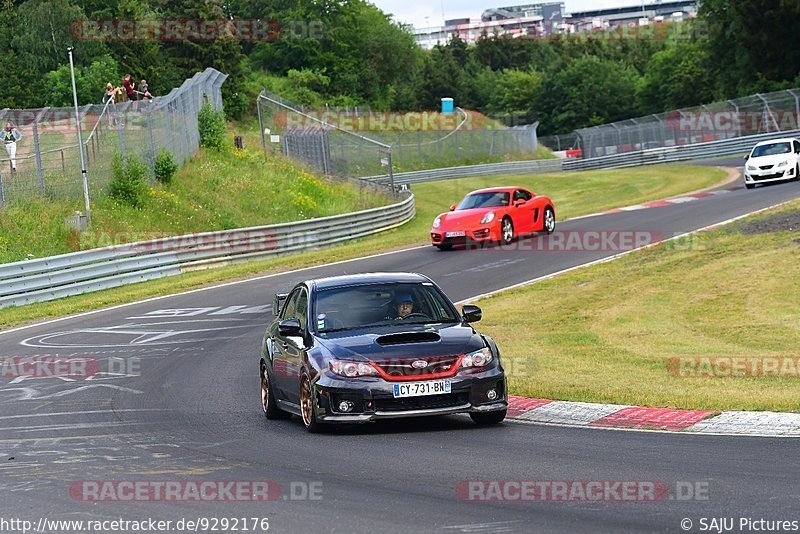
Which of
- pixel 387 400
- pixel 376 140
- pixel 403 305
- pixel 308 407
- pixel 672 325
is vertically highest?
pixel 403 305

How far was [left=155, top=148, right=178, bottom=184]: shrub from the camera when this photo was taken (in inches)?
1433

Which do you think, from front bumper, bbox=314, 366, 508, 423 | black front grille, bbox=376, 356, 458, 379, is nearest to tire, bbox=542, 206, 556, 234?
front bumper, bbox=314, 366, 508, 423

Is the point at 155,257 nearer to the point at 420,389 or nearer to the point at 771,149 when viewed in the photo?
the point at 420,389

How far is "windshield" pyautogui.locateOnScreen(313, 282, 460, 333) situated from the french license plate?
3.54ft

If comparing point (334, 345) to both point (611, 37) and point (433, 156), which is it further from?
point (611, 37)

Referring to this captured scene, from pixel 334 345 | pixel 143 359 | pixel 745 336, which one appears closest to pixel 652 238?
pixel 745 336

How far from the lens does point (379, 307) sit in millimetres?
11367

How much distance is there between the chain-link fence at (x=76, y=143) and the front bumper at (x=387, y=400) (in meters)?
20.4

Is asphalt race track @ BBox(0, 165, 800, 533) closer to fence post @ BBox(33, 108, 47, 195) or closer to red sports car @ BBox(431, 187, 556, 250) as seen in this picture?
red sports car @ BBox(431, 187, 556, 250)

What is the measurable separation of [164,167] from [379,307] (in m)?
26.3

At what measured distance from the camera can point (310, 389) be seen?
10562mm

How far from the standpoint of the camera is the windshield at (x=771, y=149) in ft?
127

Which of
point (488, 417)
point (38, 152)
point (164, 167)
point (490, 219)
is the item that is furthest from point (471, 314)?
point (164, 167)

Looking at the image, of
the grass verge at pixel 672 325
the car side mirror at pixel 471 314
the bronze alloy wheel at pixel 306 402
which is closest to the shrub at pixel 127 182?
the grass verge at pixel 672 325
